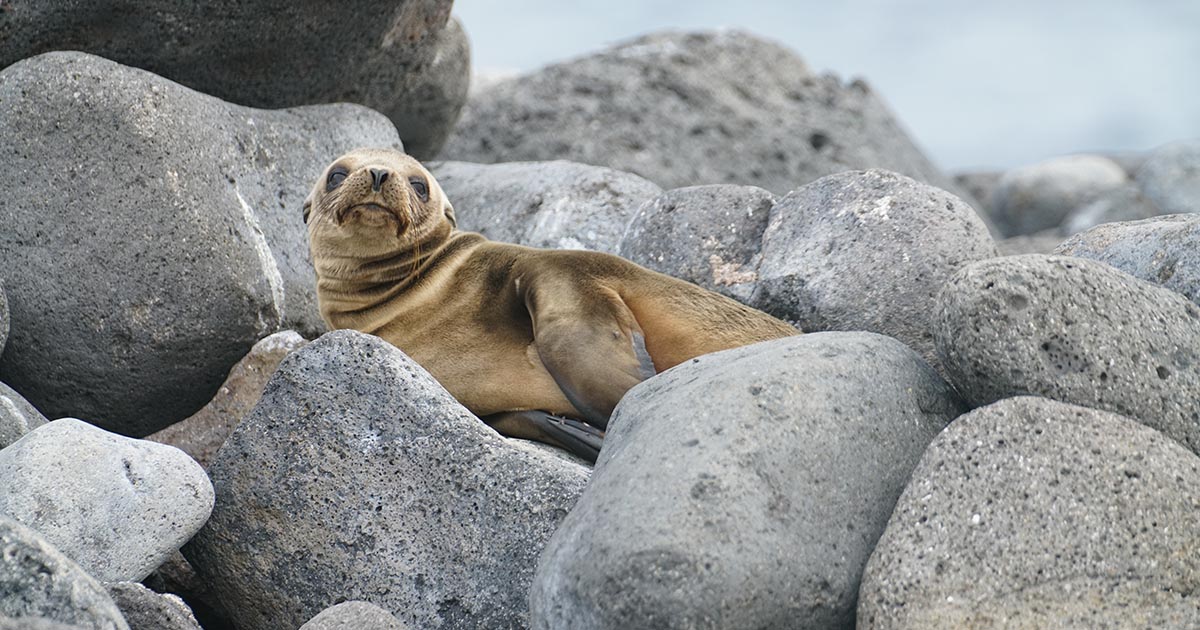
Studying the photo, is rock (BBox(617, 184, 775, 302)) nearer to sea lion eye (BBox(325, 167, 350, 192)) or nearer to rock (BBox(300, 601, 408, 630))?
sea lion eye (BBox(325, 167, 350, 192))

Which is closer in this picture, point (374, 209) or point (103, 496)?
point (103, 496)

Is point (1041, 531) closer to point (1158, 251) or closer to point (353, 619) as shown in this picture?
point (1158, 251)

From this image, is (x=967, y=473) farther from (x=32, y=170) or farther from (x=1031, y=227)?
(x=1031, y=227)

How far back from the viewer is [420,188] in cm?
725

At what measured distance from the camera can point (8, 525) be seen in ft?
13.1

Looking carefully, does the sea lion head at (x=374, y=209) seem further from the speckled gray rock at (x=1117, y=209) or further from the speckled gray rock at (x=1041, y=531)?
the speckled gray rock at (x=1117, y=209)

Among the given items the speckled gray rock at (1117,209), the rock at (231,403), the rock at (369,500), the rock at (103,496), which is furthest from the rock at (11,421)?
the speckled gray rock at (1117,209)

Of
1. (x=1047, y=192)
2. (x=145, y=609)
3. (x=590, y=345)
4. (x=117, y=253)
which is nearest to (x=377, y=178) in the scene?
(x=117, y=253)

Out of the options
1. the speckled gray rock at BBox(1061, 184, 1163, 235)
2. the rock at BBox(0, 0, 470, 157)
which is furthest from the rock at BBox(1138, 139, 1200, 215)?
the rock at BBox(0, 0, 470, 157)

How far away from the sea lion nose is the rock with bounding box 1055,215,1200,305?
2915mm

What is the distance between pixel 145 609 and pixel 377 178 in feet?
8.87

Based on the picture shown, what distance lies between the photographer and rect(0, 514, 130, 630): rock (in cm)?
393

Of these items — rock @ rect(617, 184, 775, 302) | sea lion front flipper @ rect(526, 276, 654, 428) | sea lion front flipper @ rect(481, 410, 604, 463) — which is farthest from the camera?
rock @ rect(617, 184, 775, 302)

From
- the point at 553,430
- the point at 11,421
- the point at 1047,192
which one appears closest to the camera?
the point at 11,421
